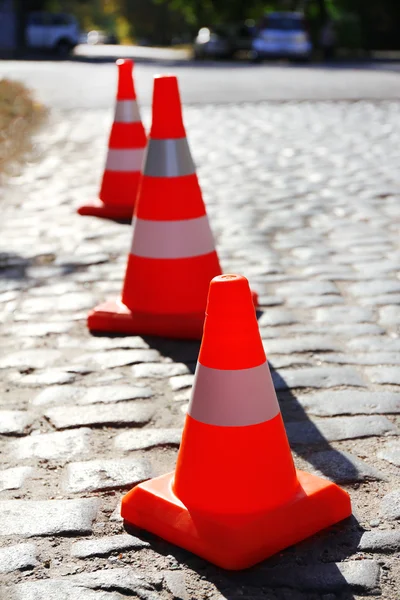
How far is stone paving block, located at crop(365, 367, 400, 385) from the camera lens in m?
3.84

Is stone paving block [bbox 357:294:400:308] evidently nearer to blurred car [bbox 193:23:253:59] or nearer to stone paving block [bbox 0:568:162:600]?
stone paving block [bbox 0:568:162:600]

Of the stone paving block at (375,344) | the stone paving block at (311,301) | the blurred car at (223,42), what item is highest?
the stone paving block at (375,344)

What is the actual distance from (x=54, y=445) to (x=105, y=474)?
0.94 ft

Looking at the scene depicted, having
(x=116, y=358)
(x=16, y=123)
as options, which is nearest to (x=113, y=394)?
(x=116, y=358)

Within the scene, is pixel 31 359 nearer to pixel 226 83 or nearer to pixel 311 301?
pixel 311 301

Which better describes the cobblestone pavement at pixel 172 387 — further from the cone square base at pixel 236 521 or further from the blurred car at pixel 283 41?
the blurred car at pixel 283 41

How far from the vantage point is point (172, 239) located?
4457mm

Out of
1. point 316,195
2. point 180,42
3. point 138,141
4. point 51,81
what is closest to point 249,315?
point 138,141

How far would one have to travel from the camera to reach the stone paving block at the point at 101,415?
3453 mm

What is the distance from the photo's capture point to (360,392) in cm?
372

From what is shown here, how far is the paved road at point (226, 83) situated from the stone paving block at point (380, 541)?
13.2 m

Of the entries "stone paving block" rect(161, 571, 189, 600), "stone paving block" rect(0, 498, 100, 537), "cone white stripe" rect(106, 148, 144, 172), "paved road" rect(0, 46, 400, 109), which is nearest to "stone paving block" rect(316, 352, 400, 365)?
"stone paving block" rect(0, 498, 100, 537)

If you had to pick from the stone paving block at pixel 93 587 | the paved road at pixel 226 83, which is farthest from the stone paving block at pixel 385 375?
the paved road at pixel 226 83

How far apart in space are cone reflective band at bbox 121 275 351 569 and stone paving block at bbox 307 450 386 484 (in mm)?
249
